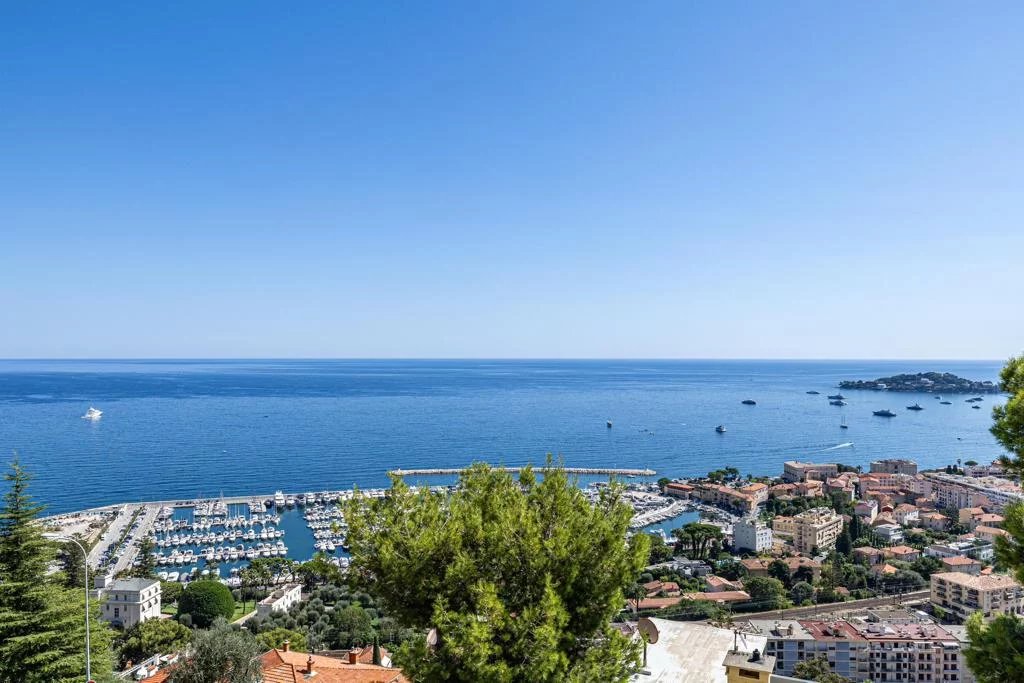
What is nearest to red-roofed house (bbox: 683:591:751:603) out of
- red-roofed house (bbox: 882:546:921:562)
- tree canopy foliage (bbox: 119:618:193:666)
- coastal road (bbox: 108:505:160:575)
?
red-roofed house (bbox: 882:546:921:562)

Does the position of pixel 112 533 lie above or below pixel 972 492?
above

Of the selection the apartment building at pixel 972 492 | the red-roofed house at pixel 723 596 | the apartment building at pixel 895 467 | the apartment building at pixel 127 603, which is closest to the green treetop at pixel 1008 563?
the red-roofed house at pixel 723 596

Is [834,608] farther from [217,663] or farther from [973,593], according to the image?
[217,663]

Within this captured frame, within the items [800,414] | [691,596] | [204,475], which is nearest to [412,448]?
[204,475]

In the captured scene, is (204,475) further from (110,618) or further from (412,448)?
(110,618)

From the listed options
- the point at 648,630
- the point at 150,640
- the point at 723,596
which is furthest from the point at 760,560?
the point at 648,630

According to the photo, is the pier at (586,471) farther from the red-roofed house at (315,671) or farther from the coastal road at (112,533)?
the red-roofed house at (315,671)
